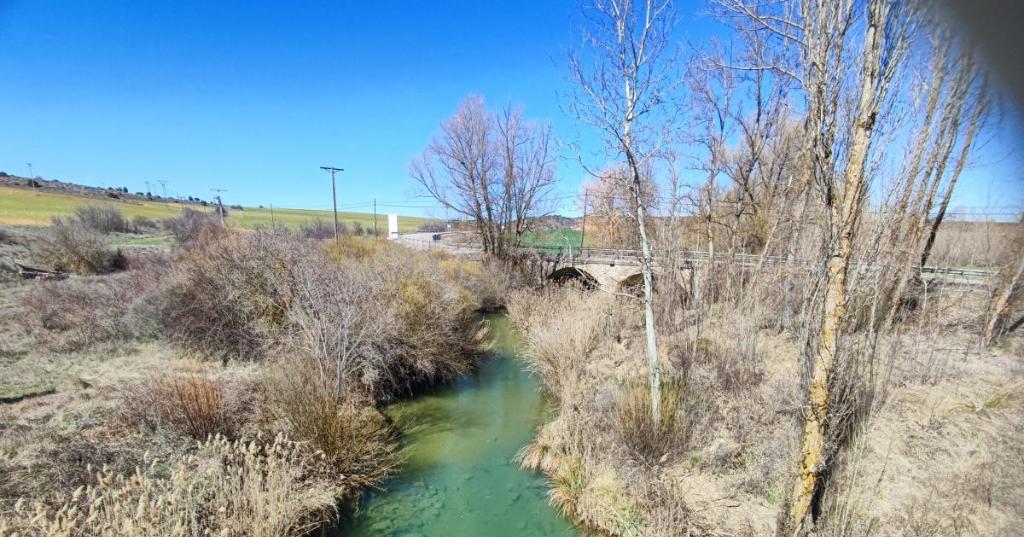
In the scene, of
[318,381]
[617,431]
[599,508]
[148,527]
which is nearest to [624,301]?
[617,431]

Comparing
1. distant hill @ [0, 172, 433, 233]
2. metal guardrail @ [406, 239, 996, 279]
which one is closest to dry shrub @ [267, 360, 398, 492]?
metal guardrail @ [406, 239, 996, 279]

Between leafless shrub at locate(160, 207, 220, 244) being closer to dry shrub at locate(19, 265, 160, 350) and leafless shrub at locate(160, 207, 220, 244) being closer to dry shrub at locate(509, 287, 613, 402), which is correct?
dry shrub at locate(19, 265, 160, 350)

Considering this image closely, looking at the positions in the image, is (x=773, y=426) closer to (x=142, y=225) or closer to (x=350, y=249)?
(x=350, y=249)

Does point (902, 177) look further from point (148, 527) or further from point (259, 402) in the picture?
point (259, 402)

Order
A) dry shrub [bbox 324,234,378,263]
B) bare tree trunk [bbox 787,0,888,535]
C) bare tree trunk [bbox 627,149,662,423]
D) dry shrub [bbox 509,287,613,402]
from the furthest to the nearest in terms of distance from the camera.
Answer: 1. dry shrub [bbox 324,234,378,263]
2. dry shrub [bbox 509,287,613,402]
3. bare tree trunk [bbox 627,149,662,423]
4. bare tree trunk [bbox 787,0,888,535]

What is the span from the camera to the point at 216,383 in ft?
24.7

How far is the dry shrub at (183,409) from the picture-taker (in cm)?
604

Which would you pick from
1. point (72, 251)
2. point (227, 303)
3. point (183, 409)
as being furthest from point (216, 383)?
point (72, 251)

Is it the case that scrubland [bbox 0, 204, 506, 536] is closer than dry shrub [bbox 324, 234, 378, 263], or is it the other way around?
scrubland [bbox 0, 204, 506, 536]

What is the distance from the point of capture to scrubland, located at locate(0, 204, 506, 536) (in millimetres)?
4633

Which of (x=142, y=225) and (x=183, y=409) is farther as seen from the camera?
(x=142, y=225)

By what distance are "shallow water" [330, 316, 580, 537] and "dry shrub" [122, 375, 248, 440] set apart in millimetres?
2504

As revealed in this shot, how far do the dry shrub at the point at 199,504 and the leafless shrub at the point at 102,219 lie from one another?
111ft

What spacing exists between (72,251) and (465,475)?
21.2 meters
